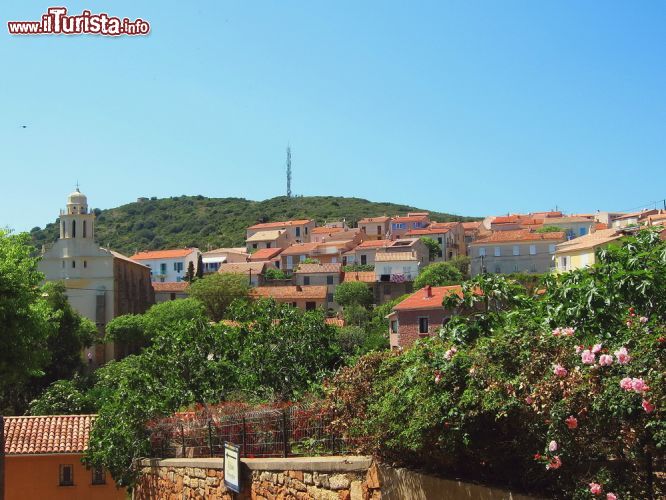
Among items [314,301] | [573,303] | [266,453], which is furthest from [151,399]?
[314,301]

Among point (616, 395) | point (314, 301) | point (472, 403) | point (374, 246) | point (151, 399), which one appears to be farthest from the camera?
point (374, 246)

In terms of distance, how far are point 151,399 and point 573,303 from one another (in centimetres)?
1106

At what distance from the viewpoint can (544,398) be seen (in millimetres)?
5887

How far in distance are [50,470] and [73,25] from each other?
14.0 m

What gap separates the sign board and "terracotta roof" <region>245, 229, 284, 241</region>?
108 m

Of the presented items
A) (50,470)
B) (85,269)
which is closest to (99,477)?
(50,470)

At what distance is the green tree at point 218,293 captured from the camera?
74.4m

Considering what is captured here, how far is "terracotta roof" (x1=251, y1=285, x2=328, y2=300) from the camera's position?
82.3 metres

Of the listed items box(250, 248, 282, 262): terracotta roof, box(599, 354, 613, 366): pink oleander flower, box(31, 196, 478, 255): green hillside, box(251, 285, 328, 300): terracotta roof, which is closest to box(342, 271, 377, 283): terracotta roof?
box(251, 285, 328, 300): terracotta roof

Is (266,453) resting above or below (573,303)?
below

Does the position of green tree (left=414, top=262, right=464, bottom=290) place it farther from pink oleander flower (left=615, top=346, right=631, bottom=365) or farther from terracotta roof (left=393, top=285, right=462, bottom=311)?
pink oleander flower (left=615, top=346, right=631, bottom=365)

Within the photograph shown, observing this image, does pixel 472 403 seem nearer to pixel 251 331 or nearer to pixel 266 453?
pixel 266 453

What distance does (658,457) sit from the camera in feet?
18.3

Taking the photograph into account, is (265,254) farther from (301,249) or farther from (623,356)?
(623,356)
